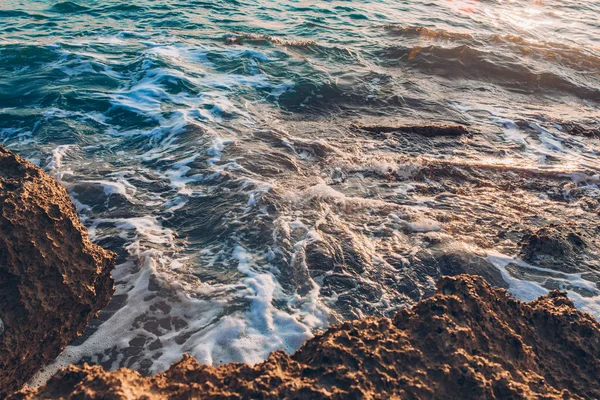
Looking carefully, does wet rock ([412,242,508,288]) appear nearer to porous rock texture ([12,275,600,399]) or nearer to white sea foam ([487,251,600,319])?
white sea foam ([487,251,600,319])

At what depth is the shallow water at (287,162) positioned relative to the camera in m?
4.00

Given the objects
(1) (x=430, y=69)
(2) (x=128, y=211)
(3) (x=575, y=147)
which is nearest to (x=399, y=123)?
(3) (x=575, y=147)

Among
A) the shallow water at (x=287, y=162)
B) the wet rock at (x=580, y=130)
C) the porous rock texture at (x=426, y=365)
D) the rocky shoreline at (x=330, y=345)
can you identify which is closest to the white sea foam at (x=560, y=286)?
the shallow water at (x=287, y=162)

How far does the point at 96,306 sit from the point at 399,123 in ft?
16.8

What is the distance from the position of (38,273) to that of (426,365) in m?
2.56

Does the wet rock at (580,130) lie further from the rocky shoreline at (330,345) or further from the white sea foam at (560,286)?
the rocky shoreline at (330,345)

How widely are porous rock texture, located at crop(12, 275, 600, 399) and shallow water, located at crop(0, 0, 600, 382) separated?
1142 millimetres

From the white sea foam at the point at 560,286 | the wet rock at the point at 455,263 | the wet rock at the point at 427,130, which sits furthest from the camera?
the wet rock at the point at 427,130

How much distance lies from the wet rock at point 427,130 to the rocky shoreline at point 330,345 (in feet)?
13.8

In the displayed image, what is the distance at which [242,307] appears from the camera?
3.89m

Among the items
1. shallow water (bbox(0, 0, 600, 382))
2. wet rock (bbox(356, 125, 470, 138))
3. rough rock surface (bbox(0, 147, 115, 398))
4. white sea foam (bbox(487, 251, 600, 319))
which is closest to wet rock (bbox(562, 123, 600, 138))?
shallow water (bbox(0, 0, 600, 382))

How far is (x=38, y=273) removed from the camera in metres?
3.27

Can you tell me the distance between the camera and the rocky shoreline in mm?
2275

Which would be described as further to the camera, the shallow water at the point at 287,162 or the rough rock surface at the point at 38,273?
the shallow water at the point at 287,162
